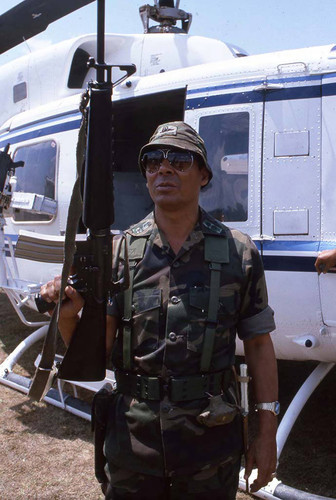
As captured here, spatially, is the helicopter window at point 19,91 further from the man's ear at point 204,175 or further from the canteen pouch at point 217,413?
the canteen pouch at point 217,413

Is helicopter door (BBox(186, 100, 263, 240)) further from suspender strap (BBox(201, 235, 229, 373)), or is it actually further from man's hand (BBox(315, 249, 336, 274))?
suspender strap (BBox(201, 235, 229, 373))

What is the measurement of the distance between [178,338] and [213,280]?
0.78ft

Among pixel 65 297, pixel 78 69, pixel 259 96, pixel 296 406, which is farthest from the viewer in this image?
pixel 78 69

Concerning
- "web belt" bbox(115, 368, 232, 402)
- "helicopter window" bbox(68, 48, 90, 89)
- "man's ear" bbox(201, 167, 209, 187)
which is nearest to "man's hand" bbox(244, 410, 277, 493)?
"web belt" bbox(115, 368, 232, 402)

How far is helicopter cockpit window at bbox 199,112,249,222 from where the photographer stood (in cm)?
349

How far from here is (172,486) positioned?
5.71 feet

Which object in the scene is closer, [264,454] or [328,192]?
[264,454]

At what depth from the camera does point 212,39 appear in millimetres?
5223

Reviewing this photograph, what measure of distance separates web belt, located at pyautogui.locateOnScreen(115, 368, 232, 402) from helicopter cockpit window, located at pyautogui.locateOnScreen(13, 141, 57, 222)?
10.6ft

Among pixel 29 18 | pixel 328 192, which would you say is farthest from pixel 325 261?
pixel 29 18

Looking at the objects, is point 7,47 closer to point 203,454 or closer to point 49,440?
point 49,440

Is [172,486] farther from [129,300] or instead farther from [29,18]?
[29,18]

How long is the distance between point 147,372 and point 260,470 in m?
0.56

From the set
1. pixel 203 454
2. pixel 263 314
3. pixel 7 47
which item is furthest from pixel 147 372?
pixel 7 47
